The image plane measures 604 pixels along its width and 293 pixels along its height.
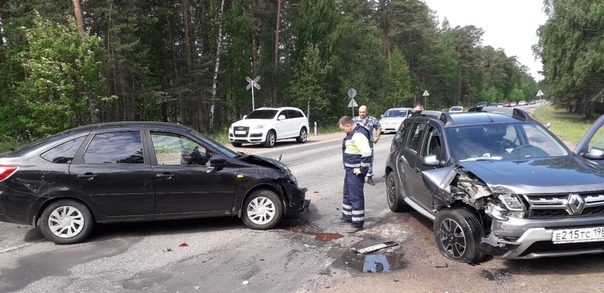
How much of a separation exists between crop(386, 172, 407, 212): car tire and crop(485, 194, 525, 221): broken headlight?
8.32 feet

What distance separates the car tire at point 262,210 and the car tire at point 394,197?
1974 mm

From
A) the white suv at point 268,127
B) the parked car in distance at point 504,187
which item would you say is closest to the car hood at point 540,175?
the parked car in distance at point 504,187

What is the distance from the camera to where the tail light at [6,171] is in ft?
17.6

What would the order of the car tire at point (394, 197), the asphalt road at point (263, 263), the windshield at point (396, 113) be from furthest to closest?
the windshield at point (396, 113)
the car tire at point (394, 197)
the asphalt road at point (263, 263)

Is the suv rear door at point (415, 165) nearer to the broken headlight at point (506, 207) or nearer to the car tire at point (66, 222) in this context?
the broken headlight at point (506, 207)

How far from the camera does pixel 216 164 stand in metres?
5.82

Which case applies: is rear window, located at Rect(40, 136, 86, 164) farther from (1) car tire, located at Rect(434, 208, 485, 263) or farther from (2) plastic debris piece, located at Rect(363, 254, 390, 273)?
(1) car tire, located at Rect(434, 208, 485, 263)

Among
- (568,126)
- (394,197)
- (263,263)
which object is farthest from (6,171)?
(568,126)

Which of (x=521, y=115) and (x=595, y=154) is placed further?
(x=521, y=115)

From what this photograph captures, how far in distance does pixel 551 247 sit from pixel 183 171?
4.40m

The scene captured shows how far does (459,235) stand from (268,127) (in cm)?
1479

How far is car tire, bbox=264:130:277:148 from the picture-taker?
18.9 metres

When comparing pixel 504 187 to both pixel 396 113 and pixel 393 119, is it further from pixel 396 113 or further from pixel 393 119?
pixel 396 113

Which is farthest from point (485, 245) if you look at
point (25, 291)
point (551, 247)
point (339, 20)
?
point (339, 20)
